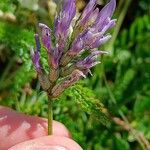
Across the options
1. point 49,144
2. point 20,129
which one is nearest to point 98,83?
point 20,129

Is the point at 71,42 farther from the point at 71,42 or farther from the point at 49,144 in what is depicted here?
the point at 49,144

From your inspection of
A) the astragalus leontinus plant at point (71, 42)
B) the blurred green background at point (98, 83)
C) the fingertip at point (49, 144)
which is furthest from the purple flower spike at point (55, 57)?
the blurred green background at point (98, 83)

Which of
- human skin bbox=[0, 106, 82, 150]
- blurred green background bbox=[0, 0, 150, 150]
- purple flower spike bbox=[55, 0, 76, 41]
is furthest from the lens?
blurred green background bbox=[0, 0, 150, 150]

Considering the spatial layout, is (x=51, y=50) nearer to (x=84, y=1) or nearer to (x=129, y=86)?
(x=84, y=1)

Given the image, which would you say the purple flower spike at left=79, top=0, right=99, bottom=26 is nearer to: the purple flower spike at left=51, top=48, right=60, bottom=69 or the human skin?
the purple flower spike at left=51, top=48, right=60, bottom=69

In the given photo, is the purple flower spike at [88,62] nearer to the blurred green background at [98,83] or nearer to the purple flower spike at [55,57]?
the purple flower spike at [55,57]

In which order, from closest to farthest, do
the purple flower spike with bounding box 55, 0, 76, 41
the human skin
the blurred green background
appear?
the purple flower spike with bounding box 55, 0, 76, 41 < the human skin < the blurred green background

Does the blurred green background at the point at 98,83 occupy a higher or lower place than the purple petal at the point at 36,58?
lower

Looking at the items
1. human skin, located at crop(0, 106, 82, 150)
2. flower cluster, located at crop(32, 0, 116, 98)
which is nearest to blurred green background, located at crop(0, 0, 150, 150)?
human skin, located at crop(0, 106, 82, 150)
